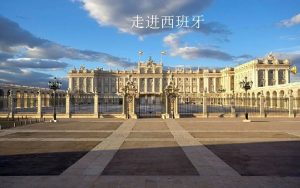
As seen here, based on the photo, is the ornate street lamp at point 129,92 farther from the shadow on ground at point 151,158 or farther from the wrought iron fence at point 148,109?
the shadow on ground at point 151,158

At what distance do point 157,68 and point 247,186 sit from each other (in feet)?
557

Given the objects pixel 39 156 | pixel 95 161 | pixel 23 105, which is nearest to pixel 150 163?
pixel 95 161

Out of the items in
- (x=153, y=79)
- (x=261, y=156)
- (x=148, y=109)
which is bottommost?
(x=261, y=156)

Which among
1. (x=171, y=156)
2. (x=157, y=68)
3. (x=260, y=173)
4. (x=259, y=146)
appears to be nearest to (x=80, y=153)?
(x=171, y=156)

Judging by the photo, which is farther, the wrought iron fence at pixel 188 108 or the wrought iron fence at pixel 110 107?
the wrought iron fence at pixel 110 107

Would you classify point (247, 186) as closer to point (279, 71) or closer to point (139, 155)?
point (139, 155)

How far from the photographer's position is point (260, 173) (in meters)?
12.2

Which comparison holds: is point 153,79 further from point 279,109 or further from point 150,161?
point 150,161

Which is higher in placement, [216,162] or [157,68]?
[157,68]

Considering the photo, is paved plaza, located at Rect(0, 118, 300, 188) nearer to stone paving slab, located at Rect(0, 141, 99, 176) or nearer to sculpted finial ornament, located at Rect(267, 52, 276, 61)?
stone paving slab, located at Rect(0, 141, 99, 176)

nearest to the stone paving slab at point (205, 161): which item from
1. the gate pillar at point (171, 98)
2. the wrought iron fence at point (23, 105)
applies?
the gate pillar at point (171, 98)

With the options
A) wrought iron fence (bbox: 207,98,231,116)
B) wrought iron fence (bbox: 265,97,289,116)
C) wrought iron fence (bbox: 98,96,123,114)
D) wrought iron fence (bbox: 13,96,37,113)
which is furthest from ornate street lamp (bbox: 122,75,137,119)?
wrought iron fence (bbox: 13,96,37,113)

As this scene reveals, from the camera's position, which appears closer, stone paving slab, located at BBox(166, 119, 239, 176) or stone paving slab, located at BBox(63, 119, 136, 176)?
stone paving slab, located at BBox(63, 119, 136, 176)

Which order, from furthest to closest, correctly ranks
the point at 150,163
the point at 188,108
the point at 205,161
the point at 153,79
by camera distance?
the point at 153,79
the point at 188,108
the point at 205,161
the point at 150,163
